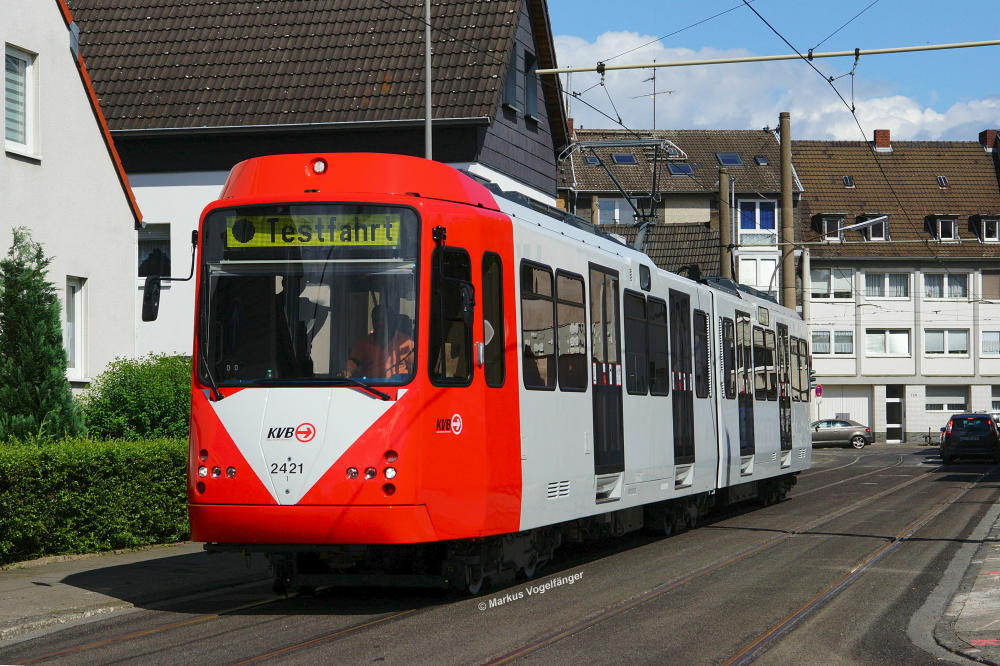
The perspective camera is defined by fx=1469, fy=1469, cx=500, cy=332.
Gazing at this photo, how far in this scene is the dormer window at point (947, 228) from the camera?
76562 mm

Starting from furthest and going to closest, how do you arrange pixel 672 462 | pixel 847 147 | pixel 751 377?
pixel 847 147
pixel 751 377
pixel 672 462

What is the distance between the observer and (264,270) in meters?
11.1

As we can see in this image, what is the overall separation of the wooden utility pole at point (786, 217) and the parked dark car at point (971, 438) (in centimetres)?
1117

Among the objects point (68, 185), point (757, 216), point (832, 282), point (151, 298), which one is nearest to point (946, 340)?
point (832, 282)

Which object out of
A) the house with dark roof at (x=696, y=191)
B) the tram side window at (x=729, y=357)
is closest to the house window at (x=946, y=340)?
the house with dark roof at (x=696, y=191)

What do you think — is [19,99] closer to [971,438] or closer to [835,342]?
[971,438]

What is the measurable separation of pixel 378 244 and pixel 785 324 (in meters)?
15.2

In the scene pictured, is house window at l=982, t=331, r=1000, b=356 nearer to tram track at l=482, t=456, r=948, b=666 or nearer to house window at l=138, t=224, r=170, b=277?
tram track at l=482, t=456, r=948, b=666

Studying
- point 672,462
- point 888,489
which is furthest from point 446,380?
point 888,489

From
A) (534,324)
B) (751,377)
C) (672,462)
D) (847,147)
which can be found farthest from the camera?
(847,147)

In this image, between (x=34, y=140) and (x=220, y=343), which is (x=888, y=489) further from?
(x=220, y=343)

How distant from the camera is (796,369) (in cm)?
2564

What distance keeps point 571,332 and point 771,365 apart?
10732 millimetres

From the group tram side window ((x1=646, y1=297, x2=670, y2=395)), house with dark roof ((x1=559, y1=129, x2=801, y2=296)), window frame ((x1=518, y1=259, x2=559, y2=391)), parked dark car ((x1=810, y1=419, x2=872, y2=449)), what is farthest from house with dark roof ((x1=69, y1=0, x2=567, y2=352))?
house with dark roof ((x1=559, y1=129, x2=801, y2=296))
